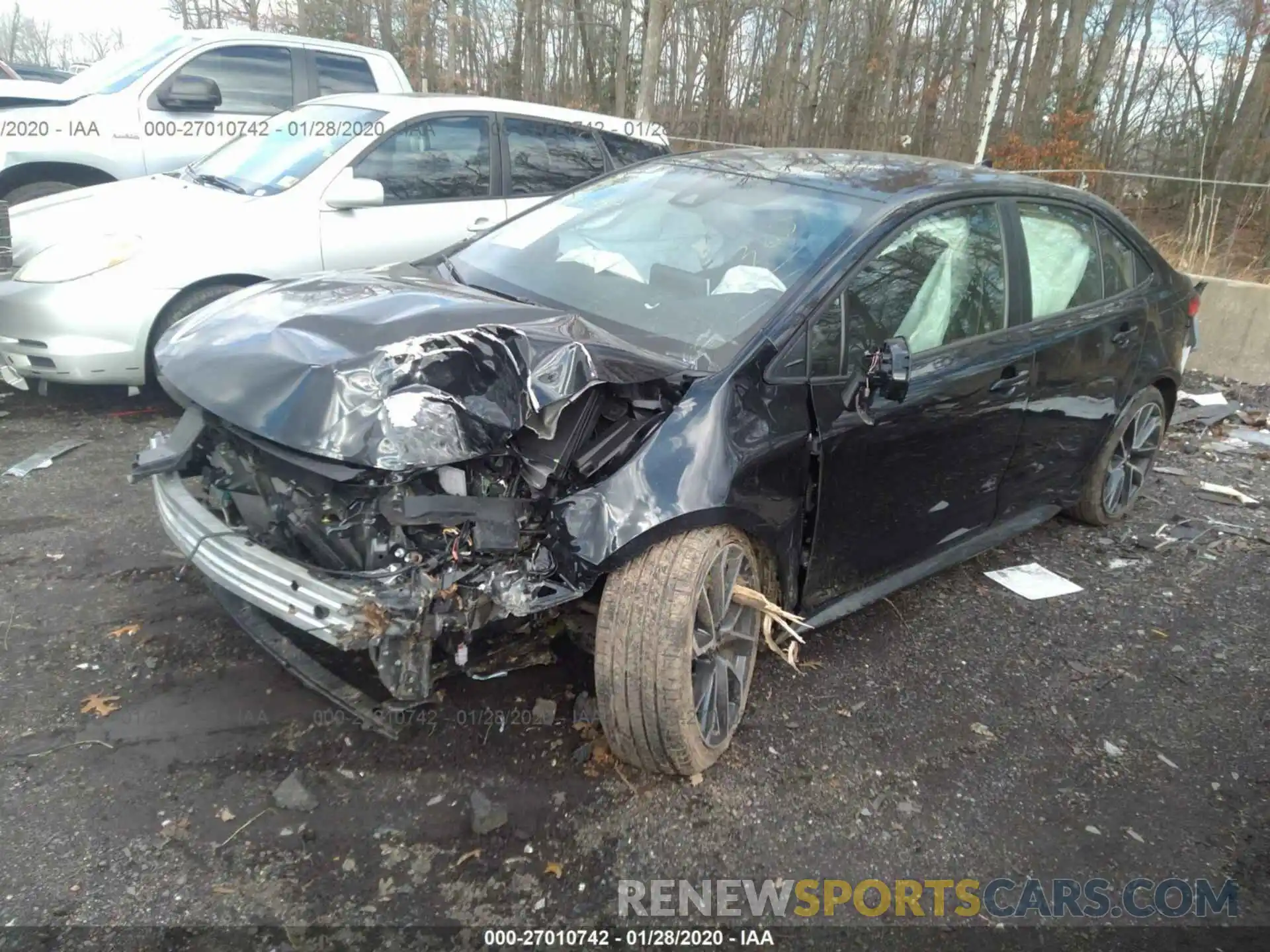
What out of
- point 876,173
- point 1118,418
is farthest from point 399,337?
point 1118,418

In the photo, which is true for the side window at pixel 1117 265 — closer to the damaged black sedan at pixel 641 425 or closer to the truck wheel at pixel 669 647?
the damaged black sedan at pixel 641 425

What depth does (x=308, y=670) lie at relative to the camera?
2.65m

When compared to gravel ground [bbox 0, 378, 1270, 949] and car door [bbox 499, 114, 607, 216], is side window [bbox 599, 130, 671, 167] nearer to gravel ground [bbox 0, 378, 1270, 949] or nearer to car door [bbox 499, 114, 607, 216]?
car door [bbox 499, 114, 607, 216]

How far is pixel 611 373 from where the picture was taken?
95.7 inches

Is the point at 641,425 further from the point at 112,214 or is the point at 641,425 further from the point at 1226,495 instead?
the point at 1226,495

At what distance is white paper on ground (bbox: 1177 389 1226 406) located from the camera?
6863mm

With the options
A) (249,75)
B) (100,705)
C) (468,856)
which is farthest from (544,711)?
(249,75)

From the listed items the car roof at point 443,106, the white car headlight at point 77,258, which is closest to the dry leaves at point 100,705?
the white car headlight at point 77,258

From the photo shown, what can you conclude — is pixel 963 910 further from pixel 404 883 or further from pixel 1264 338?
pixel 1264 338

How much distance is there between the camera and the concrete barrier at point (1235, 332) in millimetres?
7352

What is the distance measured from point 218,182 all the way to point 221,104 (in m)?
1.85

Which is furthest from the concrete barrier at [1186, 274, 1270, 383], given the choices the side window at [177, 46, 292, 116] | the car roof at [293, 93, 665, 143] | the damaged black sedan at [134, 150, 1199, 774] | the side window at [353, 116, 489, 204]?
the side window at [177, 46, 292, 116]

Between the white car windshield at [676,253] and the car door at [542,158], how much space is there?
2.33m

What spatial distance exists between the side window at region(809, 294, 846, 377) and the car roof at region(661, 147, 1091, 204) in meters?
0.54
